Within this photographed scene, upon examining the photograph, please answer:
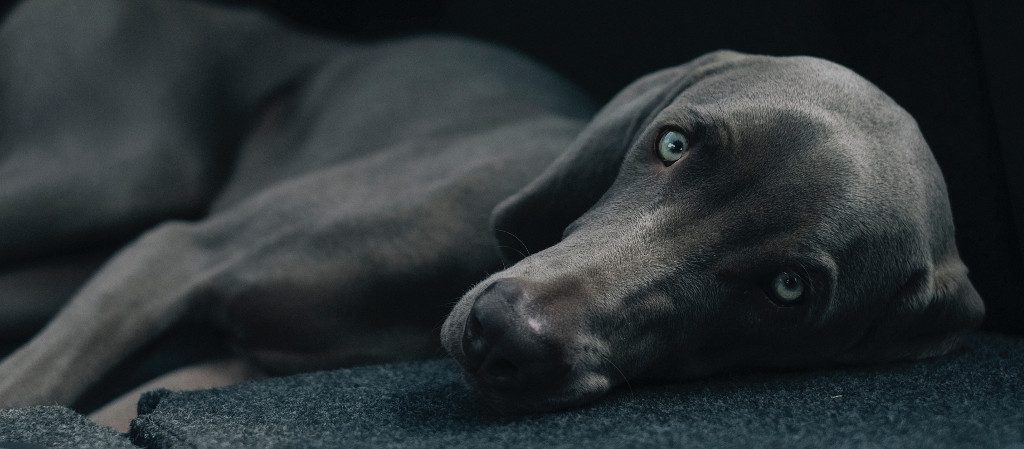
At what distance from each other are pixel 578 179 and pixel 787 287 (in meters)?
0.46

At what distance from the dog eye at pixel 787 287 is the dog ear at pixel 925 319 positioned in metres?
0.21

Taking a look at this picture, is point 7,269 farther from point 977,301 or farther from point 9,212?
point 977,301

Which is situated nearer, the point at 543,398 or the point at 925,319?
the point at 543,398

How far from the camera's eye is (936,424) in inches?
54.2

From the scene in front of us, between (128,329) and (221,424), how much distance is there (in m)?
0.81

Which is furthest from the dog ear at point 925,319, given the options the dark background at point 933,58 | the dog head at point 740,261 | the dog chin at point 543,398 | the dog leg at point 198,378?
the dog leg at point 198,378

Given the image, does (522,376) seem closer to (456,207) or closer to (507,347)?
(507,347)

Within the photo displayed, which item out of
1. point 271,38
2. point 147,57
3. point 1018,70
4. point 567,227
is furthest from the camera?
point 271,38

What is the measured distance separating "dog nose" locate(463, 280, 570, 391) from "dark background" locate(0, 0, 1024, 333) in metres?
1.11

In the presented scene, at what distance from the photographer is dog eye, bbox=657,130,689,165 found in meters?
1.68

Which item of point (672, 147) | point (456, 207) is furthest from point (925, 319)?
point (456, 207)

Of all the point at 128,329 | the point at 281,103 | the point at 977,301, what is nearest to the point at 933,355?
the point at 977,301

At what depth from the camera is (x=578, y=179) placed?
1864mm

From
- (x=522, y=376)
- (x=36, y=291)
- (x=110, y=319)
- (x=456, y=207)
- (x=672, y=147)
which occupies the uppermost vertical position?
(x=672, y=147)
